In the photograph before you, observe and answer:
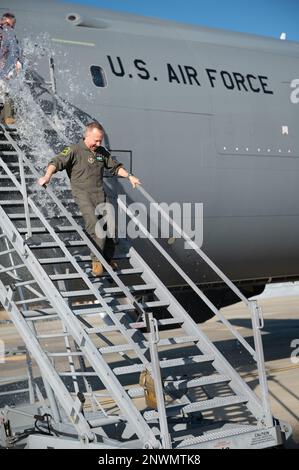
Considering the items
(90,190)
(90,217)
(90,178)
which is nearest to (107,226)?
(90,217)

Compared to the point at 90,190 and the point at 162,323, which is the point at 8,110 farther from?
the point at 162,323

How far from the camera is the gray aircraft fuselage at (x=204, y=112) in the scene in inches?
428

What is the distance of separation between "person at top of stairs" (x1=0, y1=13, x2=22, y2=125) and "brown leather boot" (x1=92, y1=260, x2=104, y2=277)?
8.32 ft

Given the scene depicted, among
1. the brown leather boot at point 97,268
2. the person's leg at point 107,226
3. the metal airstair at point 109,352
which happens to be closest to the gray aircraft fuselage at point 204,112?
the metal airstair at point 109,352

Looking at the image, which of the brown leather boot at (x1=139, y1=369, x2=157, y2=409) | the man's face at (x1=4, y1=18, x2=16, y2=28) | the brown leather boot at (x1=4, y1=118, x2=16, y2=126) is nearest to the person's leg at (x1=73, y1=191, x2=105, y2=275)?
the brown leather boot at (x1=139, y1=369, x2=157, y2=409)

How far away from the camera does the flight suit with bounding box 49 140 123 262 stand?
8.43m

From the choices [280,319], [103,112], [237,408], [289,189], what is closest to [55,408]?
[237,408]

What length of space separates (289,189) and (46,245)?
19.2 ft

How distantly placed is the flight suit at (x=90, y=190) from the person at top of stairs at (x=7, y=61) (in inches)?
61.9

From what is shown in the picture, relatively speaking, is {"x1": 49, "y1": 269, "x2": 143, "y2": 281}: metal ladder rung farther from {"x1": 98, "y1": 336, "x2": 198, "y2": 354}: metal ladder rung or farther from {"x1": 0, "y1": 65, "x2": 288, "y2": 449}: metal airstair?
{"x1": 98, "y1": 336, "x2": 198, "y2": 354}: metal ladder rung

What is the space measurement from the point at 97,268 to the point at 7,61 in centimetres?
334
